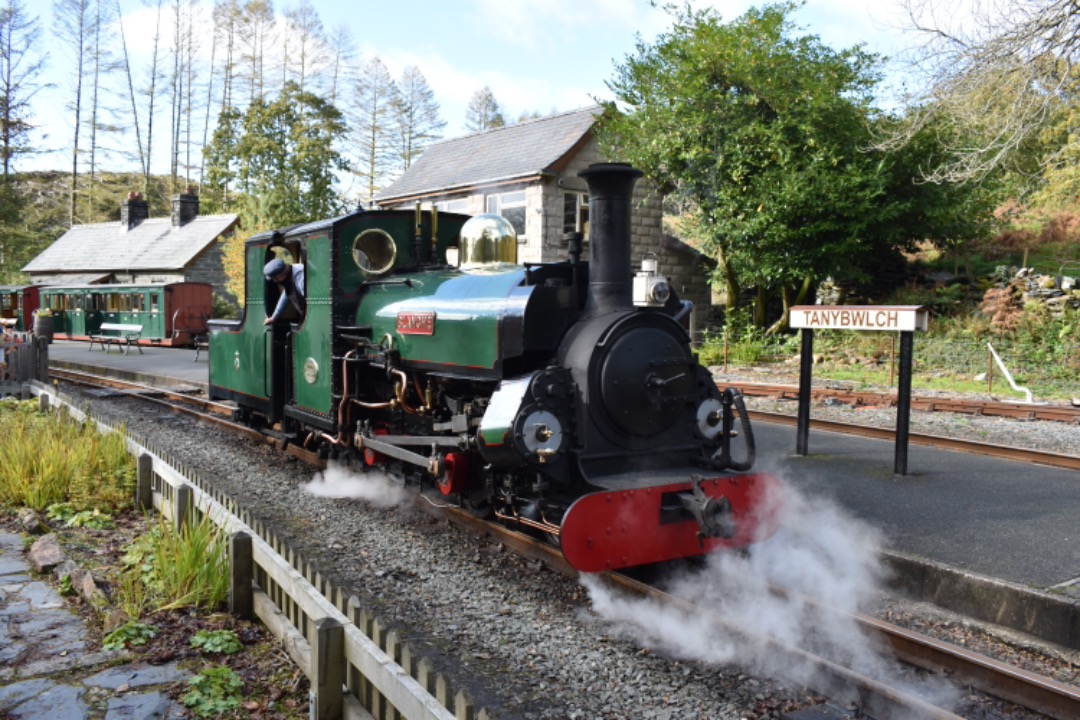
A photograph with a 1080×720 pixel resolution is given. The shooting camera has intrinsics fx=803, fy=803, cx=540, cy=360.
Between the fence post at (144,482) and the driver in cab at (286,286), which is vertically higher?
the driver in cab at (286,286)

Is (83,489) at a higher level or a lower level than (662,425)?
lower

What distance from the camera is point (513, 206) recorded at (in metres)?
21.1

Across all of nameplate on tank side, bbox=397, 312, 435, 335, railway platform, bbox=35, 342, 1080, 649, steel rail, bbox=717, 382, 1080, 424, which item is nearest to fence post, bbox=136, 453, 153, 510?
nameplate on tank side, bbox=397, 312, 435, 335

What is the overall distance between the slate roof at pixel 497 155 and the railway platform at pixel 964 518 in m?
11.9

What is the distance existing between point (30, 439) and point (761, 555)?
6.62 metres

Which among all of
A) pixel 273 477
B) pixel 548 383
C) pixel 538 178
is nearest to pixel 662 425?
pixel 548 383

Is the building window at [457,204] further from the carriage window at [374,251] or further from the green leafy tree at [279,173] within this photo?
the carriage window at [374,251]

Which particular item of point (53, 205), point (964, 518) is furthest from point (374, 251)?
point (53, 205)

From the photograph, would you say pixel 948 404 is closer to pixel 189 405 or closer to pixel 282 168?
pixel 189 405

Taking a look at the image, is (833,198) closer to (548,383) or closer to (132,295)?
(548,383)

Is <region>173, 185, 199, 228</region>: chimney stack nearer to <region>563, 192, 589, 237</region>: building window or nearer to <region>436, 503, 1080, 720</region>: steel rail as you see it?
<region>563, 192, 589, 237</region>: building window

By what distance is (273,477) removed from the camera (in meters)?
8.27

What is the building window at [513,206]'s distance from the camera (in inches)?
818

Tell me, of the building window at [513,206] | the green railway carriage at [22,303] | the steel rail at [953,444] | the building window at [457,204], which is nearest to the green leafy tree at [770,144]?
the building window at [513,206]
